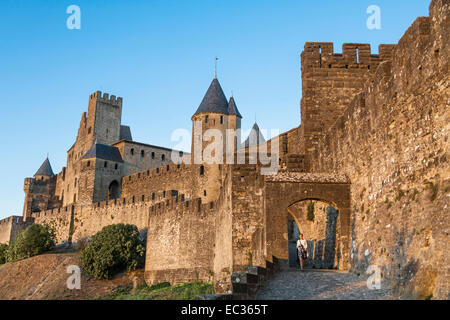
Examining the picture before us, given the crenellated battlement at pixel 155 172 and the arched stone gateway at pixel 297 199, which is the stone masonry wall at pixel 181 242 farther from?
the arched stone gateway at pixel 297 199

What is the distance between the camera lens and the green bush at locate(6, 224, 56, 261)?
42250 mm

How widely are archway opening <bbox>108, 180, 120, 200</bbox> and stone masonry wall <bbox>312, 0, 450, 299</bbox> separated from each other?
41143 millimetres

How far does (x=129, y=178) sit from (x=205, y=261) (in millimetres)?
26342

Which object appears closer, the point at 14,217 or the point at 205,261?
the point at 205,261

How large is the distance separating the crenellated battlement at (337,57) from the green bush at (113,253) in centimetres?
1916

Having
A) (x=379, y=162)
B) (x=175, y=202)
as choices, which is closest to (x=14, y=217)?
(x=175, y=202)

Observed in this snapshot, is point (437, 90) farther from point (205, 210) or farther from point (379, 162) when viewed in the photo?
point (205, 210)

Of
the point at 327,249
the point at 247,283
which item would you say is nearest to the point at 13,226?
the point at 327,249

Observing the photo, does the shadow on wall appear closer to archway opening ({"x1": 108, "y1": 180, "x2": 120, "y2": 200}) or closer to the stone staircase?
the stone staircase

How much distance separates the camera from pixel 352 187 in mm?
→ 15148

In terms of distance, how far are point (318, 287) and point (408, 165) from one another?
3260 mm

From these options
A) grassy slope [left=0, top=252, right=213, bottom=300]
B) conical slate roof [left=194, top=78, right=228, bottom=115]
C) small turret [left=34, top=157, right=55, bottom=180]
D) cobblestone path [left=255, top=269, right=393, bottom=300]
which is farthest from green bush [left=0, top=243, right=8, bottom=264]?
cobblestone path [left=255, top=269, right=393, bottom=300]

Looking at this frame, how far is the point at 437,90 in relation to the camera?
10234 mm
